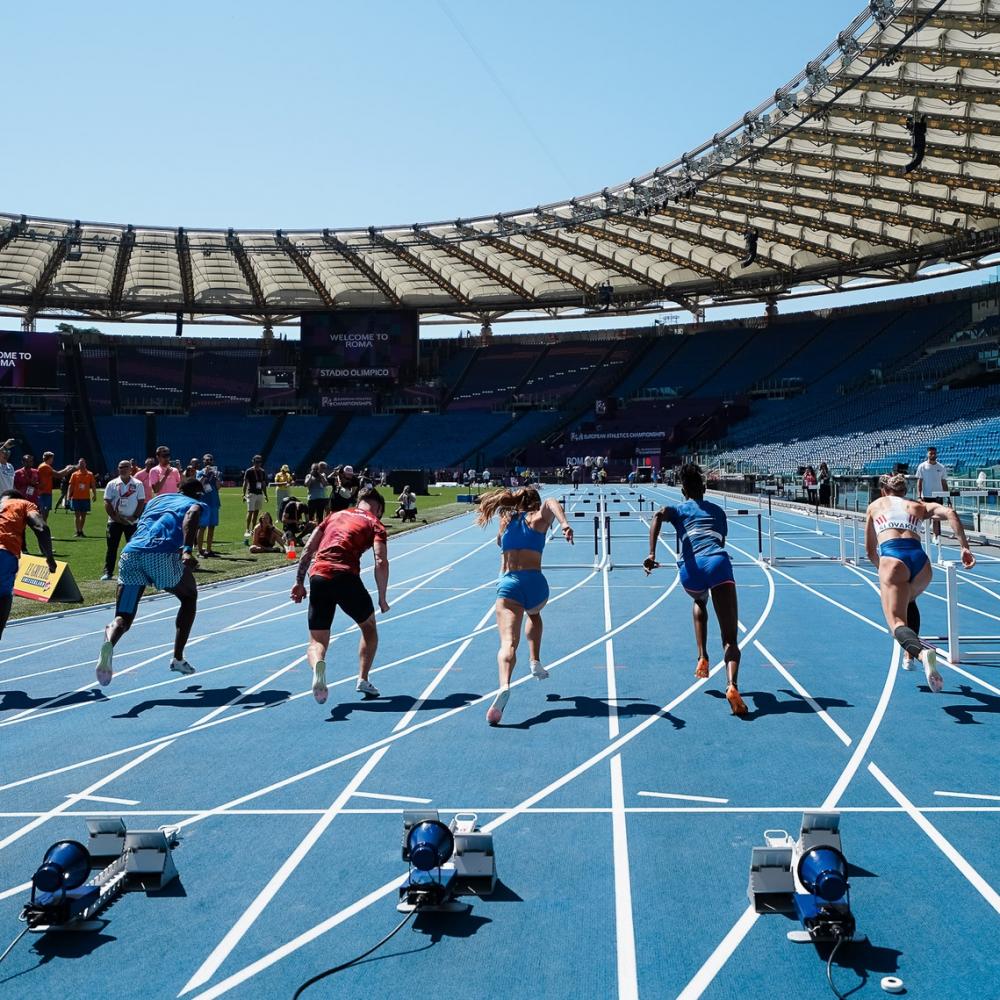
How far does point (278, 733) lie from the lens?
22.0ft

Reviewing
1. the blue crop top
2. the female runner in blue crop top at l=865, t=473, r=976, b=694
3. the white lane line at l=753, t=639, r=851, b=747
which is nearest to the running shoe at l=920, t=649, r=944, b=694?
the female runner in blue crop top at l=865, t=473, r=976, b=694

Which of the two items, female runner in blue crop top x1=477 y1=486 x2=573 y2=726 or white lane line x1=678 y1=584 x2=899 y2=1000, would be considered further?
female runner in blue crop top x1=477 y1=486 x2=573 y2=726

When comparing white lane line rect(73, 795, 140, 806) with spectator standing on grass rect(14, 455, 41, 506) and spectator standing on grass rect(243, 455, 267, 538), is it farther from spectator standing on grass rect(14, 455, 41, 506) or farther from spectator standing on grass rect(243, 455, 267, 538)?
spectator standing on grass rect(243, 455, 267, 538)

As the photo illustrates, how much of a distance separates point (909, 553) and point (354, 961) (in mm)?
5531

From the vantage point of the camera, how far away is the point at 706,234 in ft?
154

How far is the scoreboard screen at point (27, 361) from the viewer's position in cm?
5425

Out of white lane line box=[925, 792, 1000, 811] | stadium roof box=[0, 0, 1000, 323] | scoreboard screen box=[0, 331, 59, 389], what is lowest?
white lane line box=[925, 792, 1000, 811]

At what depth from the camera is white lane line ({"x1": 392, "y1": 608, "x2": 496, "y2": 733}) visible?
6.95 meters

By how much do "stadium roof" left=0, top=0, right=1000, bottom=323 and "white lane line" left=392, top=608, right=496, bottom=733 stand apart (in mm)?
22331

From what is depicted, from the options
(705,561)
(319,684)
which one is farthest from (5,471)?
(705,561)

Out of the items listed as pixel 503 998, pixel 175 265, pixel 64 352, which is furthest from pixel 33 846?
pixel 64 352

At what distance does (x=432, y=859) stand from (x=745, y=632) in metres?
7.29

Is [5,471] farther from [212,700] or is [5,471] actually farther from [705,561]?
[705,561]

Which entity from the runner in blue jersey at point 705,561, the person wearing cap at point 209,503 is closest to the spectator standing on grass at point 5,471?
the person wearing cap at point 209,503
